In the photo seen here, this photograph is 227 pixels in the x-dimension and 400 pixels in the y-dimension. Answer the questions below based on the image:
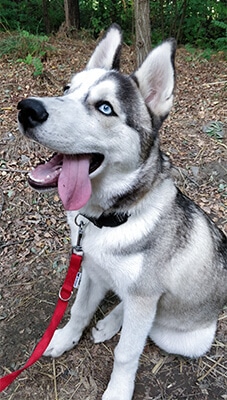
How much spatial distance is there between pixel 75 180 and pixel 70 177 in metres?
0.03

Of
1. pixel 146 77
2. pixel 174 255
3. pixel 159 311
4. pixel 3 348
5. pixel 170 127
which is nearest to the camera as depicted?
pixel 146 77

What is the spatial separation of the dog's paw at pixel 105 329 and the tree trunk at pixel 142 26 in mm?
3351

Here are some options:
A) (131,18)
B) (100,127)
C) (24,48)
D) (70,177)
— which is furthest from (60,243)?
(131,18)

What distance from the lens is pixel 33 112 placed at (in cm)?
182

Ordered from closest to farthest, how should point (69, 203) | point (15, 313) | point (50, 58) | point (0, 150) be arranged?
1. point (69, 203)
2. point (15, 313)
3. point (0, 150)
4. point (50, 58)

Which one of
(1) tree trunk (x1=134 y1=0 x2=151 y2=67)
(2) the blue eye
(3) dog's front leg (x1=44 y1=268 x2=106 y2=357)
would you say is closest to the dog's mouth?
(2) the blue eye

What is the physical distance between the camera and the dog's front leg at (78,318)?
2.96m

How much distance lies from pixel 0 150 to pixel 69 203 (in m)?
2.62

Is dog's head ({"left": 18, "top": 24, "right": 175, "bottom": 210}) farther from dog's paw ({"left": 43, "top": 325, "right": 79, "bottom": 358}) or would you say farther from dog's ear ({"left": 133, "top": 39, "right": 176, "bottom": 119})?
dog's paw ({"left": 43, "top": 325, "right": 79, "bottom": 358})

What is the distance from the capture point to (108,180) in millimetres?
2168

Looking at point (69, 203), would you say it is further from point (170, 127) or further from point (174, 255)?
point (170, 127)

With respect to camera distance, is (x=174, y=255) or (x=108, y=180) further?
(x=174, y=255)

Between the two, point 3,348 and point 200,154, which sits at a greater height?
point 200,154

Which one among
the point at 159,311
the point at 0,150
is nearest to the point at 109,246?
the point at 159,311
